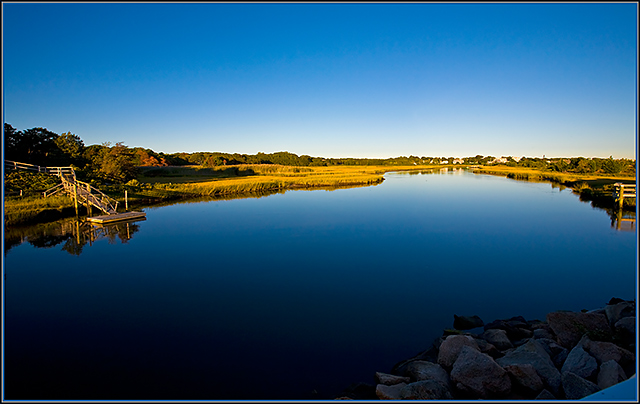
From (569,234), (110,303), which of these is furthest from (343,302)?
(569,234)

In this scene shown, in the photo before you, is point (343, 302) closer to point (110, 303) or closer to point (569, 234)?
point (110, 303)

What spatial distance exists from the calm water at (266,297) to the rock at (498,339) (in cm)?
105

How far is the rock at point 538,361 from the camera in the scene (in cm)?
439

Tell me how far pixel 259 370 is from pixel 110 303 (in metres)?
4.73

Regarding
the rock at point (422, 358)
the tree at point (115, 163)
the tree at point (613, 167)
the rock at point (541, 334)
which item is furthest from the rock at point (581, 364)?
the tree at point (613, 167)

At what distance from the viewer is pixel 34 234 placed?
50.4ft

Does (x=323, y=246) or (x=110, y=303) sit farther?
(x=323, y=246)

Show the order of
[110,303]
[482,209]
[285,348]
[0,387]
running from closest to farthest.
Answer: [0,387] < [285,348] < [110,303] < [482,209]

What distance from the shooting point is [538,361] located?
183 inches

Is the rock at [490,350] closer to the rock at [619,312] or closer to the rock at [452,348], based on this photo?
the rock at [452,348]

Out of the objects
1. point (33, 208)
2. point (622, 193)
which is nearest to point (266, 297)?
point (33, 208)

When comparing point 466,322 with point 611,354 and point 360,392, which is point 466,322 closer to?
point 611,354

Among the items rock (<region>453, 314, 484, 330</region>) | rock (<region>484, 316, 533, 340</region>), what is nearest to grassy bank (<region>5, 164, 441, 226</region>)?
rock (<region>453, 314, 484, 330</region>)

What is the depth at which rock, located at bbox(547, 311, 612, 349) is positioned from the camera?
17.9ft
